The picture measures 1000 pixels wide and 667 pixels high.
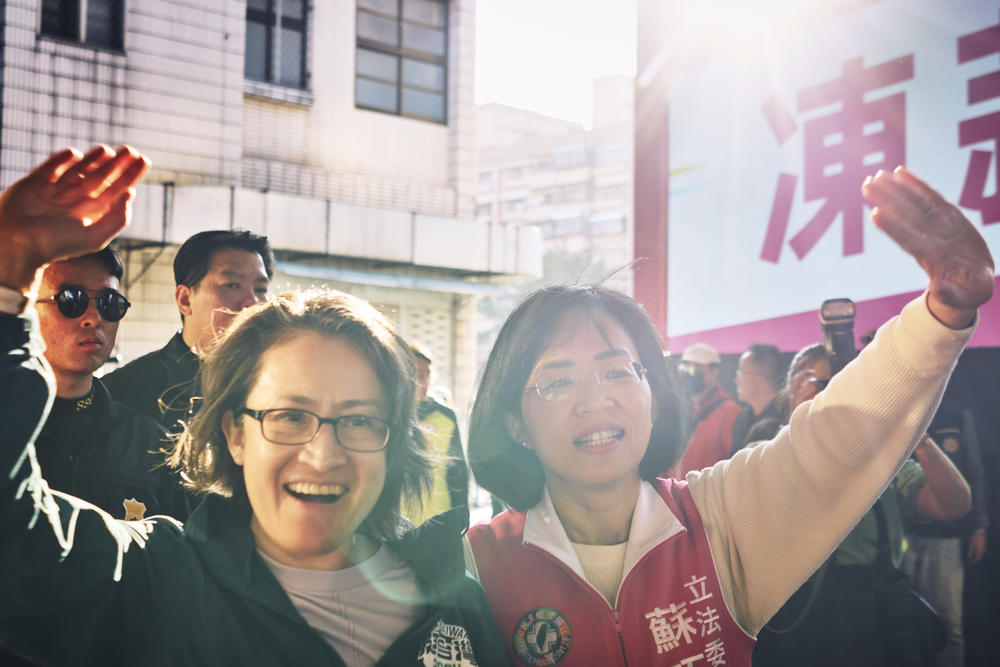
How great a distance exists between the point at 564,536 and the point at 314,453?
2.09 ft

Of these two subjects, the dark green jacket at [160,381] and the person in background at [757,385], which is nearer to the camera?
the dark green jacket at [160,381]

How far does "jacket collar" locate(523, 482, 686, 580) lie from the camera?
1.81 metres

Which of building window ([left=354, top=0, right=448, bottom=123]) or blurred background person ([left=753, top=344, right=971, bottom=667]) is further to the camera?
building window ([left=354, top=0, right=448, bottom=123])

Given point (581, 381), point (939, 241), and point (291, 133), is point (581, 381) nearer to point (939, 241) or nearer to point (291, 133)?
point (939, 241)

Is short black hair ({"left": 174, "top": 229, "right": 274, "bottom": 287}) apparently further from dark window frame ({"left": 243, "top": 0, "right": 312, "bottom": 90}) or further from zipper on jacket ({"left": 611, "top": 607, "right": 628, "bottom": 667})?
dark window frame ({"left": 243, "top": 0, "right": 312, "bottom": 90})

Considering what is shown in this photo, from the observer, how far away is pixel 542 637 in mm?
1742

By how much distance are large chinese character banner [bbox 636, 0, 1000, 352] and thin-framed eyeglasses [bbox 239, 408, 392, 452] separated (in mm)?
3077

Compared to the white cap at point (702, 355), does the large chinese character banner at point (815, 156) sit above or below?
above

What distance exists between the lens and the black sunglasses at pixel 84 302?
2293 millimetres

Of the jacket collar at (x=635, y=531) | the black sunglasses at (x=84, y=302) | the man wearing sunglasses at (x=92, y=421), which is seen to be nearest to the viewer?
the jacket collar at (x=635, y=531)

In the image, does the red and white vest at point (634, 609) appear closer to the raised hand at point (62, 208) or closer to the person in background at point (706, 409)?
the raised hand at point (62, 208)

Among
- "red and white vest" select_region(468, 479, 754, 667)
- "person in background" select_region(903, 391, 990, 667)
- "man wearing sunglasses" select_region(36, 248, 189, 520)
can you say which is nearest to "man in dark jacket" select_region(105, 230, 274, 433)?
"man wearing sunglasses" select_region(36, 248, 189, 520)

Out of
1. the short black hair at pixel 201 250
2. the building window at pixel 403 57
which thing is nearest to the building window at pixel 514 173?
the building window at pixel 403 57

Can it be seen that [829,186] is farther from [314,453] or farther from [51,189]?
[51,189]
